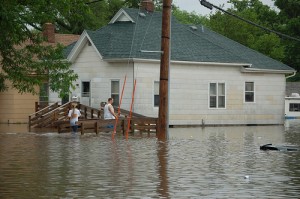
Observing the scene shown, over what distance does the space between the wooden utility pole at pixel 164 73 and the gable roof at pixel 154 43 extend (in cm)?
1461

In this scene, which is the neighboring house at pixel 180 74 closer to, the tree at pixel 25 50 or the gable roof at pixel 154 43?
the gable roof at pixel 154 43

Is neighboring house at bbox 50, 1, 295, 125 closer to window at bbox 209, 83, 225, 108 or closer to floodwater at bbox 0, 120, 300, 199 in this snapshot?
window at bbox 209, 83, 225, 108

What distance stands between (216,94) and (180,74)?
3.47 metres

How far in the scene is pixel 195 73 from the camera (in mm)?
51750

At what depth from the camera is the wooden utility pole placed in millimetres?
33469

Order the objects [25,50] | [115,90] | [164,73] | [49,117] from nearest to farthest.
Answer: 1. [164,73]
2. [25,50]
3. [49,117]
4. [115,90]

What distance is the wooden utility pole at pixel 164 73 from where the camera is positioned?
33.5 m

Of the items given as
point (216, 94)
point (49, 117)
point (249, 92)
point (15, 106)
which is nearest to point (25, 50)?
point (49, 117)

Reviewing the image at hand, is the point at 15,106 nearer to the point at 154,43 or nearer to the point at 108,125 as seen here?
the point at 154,43

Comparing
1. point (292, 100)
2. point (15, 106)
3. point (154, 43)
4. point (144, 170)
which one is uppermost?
point (154, 43)

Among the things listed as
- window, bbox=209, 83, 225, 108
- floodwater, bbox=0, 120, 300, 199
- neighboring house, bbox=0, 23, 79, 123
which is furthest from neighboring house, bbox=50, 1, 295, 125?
floodwater, bbox=0, 120, 300, 199

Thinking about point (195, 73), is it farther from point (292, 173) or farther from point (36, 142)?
point (292, 173)

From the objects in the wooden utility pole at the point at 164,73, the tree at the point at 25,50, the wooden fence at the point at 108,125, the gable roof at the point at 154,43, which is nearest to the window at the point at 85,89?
the gable roof at the point at 154,43

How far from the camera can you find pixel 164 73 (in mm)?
33469
